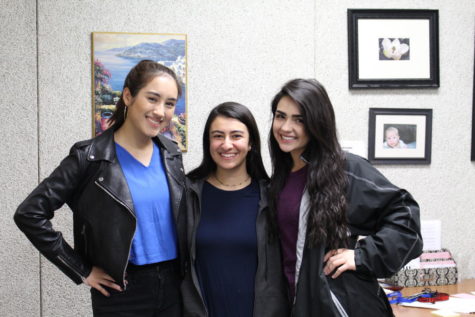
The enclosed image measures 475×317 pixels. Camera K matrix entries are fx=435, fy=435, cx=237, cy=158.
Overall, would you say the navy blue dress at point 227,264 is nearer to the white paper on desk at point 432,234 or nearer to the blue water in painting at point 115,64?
the blue water in painting at point 115,64

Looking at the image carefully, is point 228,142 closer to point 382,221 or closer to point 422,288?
point 382,221

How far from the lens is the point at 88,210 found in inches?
62.9

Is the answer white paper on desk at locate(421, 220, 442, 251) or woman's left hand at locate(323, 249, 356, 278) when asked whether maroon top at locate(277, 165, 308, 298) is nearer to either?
woman's left hand at locate(323, 249, 356, 278)

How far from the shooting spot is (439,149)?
2.51 m

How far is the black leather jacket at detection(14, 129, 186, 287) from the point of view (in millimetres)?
1566

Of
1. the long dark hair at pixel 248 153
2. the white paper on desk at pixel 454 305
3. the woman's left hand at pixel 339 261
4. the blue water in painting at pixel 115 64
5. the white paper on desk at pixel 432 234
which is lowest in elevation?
the white paper on desk at pixel 454 305

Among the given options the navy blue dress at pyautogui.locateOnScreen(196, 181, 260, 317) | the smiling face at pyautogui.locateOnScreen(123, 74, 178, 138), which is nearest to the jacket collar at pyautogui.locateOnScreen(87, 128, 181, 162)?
the smiling face at pyautogui.locateOnScreen(123, 74, 178, 138)

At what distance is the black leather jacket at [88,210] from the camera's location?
5.14 ft

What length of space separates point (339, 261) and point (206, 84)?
1250 millimetres

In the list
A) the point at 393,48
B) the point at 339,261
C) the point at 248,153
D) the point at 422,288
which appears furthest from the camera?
the point at 393,48

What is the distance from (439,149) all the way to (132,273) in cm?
186

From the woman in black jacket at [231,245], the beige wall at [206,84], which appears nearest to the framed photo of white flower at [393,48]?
the beige wall at [206,84]

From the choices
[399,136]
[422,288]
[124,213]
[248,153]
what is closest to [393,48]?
[399,136]

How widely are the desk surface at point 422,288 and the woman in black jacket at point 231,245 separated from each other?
0.67 m
